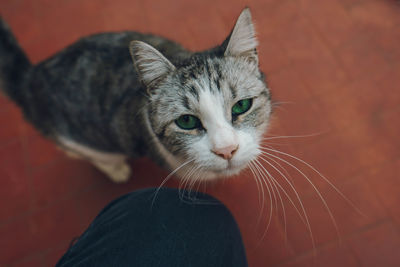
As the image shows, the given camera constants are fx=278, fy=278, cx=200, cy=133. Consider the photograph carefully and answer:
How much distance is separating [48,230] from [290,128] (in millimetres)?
1714

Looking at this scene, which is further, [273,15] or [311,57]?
[273,15]

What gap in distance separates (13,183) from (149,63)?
4.99 ft

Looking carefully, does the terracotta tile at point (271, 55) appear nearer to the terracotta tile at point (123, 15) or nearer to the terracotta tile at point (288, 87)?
the terracotta tile at point (288, 87)

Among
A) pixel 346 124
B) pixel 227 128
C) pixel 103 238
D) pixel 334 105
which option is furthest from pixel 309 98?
pixel 103 238

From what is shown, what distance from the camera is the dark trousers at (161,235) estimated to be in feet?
3.30

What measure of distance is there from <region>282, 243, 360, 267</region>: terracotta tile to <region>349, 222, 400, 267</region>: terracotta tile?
1.8 inches

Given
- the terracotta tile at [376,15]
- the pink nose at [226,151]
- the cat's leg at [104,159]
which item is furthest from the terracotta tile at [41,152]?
the terracotta tile at [376,15]

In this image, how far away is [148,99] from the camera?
121cm

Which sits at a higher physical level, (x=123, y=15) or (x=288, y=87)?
(x=123, y=15)

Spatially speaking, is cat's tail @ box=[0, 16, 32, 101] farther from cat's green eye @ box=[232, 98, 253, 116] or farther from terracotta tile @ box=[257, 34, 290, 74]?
terracotta tile @ box=[257, 34, 290, 74]

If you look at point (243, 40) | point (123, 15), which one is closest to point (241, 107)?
point (243, 40)

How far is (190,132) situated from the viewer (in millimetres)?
1073

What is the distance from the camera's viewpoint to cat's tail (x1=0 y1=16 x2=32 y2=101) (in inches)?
54.0

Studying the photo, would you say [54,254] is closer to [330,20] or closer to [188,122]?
[188,122]
